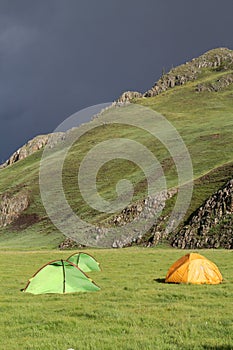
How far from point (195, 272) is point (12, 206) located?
96290 millimetres

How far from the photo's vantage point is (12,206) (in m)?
115

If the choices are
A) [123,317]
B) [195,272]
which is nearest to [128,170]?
[195,272]

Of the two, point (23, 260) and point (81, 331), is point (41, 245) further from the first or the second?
point (81, 331)

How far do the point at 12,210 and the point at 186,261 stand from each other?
9401 centimetres

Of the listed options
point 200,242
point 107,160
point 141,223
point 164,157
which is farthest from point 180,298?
point 107,160

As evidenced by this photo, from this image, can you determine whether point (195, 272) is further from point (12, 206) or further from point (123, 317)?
point (12, 206)

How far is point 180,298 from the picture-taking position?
20.1 metres

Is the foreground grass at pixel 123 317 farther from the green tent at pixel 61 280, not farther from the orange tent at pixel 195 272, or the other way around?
the orange tent at pixel 195 272

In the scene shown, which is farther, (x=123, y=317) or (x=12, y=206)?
(x=12, y=206)

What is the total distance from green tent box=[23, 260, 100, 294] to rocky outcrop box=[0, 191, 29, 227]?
8889 cm

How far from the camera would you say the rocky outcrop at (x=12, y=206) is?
11012 centimetres

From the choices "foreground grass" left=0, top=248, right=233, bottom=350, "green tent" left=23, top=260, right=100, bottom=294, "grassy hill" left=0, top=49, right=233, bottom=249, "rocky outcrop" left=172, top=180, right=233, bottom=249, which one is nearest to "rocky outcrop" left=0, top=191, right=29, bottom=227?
"grassy hill" left=0, top=49, right=233, bottom=249

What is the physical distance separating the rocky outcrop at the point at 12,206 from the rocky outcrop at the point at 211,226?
61.7 m

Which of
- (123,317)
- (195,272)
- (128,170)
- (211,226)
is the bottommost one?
(123,317)
